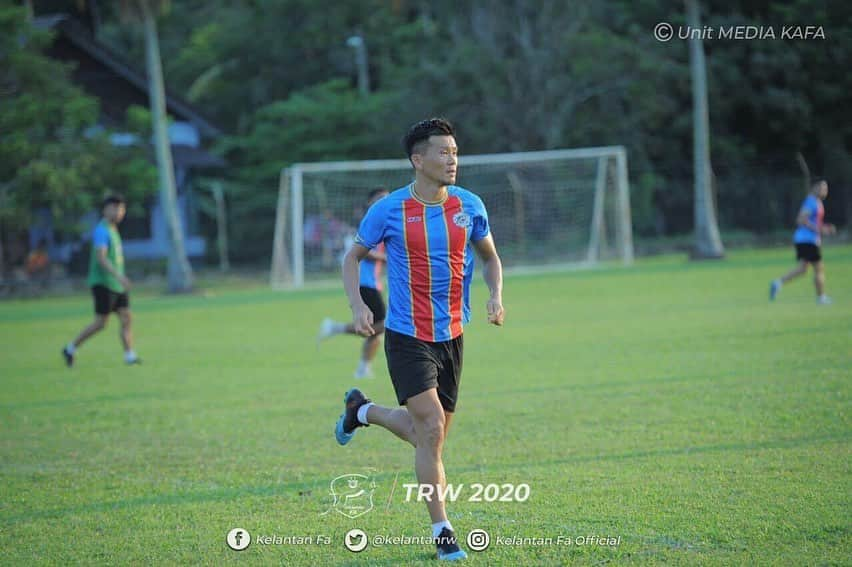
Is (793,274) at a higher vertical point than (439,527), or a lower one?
lower

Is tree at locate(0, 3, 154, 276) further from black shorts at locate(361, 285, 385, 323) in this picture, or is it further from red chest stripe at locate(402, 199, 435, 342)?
red chest stripe at locate(402, 199, 435, 342)

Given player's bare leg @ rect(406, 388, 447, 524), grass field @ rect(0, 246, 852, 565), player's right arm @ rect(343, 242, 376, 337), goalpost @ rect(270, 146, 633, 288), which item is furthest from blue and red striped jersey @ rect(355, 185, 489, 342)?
goalpost @ rect(270, 146, 633, 288)

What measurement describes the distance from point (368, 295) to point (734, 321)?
6.20 metres

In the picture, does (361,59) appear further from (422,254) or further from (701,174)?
(422,254)

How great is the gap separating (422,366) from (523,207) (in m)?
28.7

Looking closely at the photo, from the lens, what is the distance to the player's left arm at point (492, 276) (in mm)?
5434

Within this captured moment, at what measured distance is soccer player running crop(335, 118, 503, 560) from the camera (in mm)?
5152

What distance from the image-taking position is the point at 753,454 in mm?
6672

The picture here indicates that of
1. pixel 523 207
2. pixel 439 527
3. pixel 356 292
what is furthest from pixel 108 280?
pixel 523 207

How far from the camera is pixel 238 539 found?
17.5 ft

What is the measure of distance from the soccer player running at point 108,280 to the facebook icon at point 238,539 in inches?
303

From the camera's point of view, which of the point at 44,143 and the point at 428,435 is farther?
the point at 44,143

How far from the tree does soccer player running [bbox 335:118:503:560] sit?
2506 centimetres

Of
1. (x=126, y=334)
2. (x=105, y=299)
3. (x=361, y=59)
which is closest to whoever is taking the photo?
(x=105, y=299)
